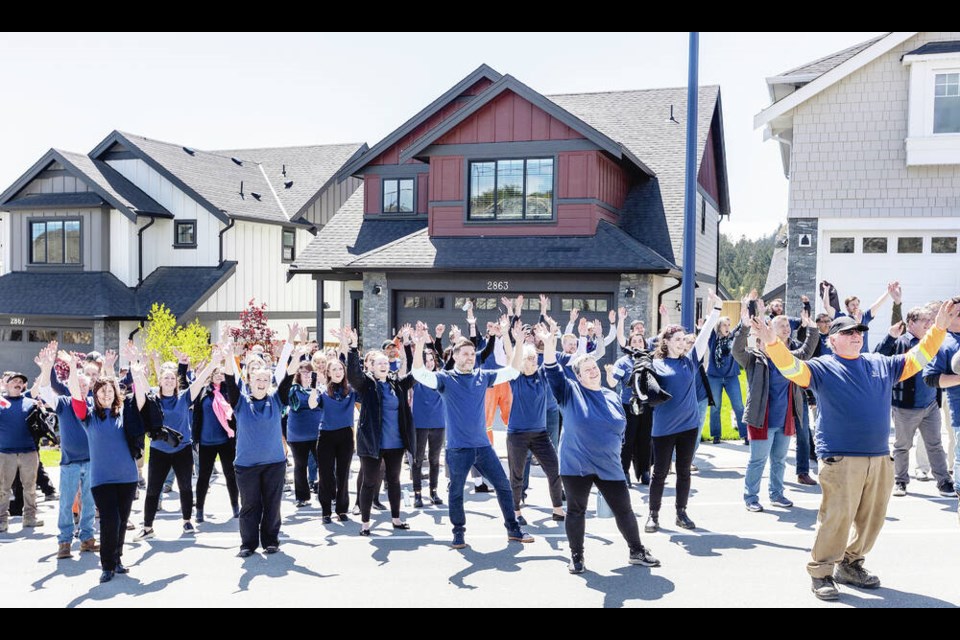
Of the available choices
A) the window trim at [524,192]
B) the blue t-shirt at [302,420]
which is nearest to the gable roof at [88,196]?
the window trim at [524,192]

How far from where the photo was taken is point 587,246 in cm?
1703

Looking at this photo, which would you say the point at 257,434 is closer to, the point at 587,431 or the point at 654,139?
the point at 587,431

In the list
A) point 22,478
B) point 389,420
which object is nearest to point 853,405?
point 389,420

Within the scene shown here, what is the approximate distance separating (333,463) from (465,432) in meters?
1.94

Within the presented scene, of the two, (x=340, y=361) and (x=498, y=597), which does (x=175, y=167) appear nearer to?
(x=340, y=361)

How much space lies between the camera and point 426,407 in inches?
371

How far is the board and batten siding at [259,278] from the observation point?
25688 millimetres

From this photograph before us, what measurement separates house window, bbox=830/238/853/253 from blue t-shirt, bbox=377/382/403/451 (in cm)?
1127

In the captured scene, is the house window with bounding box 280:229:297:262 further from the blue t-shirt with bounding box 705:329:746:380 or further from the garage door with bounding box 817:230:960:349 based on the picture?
the blue t-shirt with bounding box 705:329:746:380

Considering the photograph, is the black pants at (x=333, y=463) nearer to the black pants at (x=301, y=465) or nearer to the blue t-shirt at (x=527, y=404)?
the black pants at (x=301, y=465)

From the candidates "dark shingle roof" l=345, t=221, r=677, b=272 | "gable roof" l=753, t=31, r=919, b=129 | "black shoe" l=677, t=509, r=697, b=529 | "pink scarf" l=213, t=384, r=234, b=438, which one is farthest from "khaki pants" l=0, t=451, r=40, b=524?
"gable roof" l=753, t=31, r=919, b=129

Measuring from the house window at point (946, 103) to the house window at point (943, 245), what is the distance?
6.66 feet
